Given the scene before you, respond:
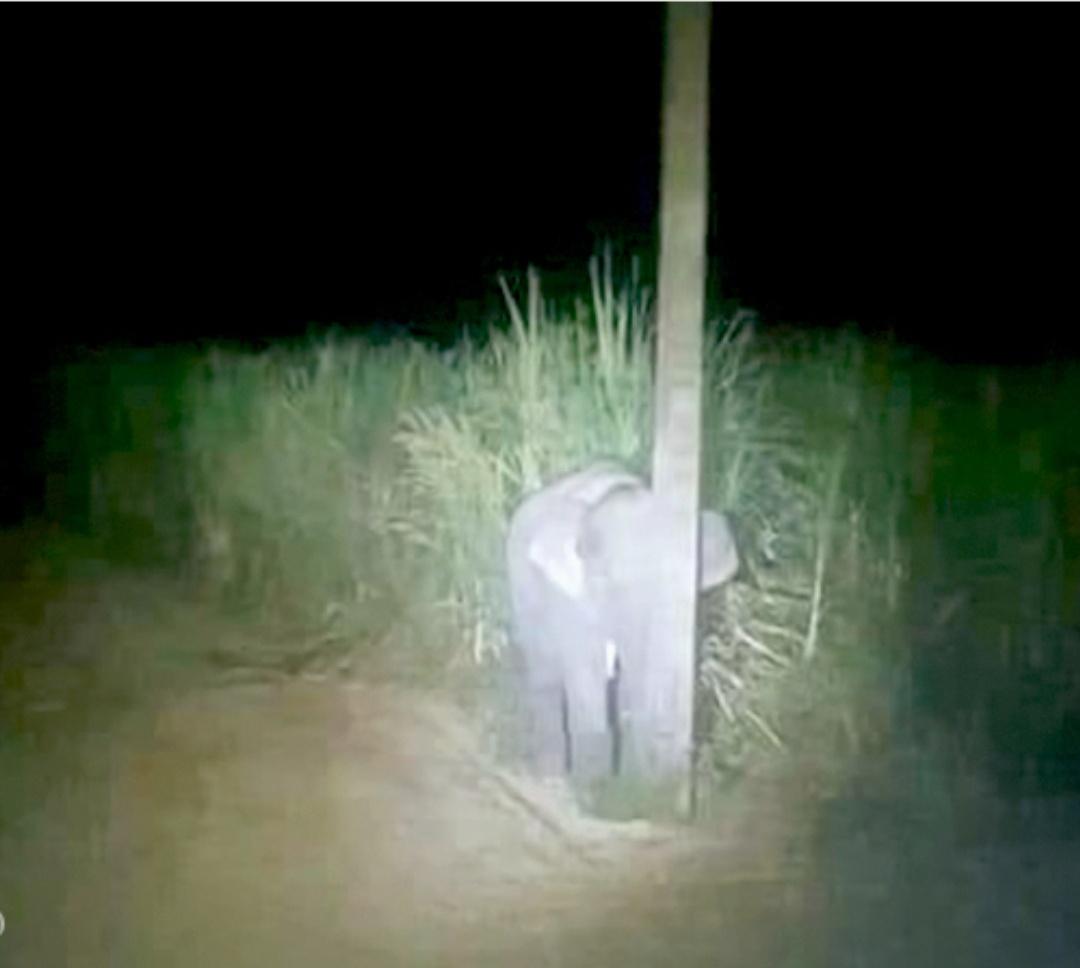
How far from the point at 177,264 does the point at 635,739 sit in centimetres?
36

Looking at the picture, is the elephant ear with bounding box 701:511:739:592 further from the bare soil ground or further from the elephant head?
the bare soil ground

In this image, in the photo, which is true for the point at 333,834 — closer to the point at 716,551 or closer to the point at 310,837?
the point at 310,837

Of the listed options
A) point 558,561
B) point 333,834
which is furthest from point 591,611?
point 333,834

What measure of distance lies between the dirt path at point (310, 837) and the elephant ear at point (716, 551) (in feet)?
0.44

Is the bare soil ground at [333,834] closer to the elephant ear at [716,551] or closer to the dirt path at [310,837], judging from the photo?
the dirt path at [310,837]

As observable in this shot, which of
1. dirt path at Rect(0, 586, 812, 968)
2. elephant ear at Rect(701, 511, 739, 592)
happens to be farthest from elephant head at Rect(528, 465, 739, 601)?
dirt path at Rect(0, 586, 812, 968)

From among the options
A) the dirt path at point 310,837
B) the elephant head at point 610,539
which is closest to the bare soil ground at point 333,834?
the dirt path at point 310,837

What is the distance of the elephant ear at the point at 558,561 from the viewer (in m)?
1.29

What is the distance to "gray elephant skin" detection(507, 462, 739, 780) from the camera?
50.8 inches

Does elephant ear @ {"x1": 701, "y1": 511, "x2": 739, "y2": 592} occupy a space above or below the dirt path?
above

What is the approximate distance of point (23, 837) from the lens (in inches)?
52.0

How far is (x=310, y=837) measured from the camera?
132 centimetres

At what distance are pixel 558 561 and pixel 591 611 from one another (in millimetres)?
36

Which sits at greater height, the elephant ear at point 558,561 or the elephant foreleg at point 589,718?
the elephant ear at point 558,561
